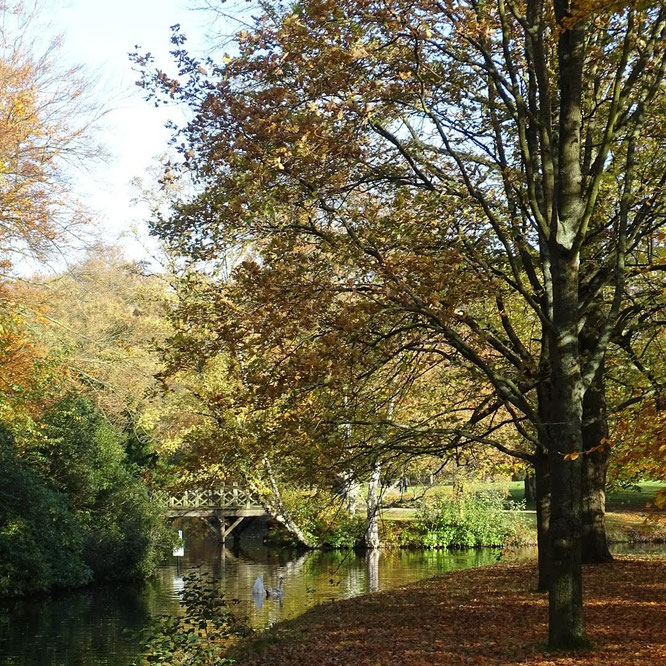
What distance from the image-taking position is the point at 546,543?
11898mm

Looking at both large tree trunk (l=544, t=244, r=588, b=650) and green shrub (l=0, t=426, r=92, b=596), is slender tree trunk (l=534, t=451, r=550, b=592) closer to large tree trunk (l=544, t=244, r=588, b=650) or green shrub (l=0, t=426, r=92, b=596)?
large tree trunk (l=544, t=244, r=588, b=650)

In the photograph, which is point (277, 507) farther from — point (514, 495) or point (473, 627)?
point (514, 495)

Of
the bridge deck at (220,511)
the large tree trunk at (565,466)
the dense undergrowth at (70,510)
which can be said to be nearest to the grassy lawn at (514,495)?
the bridge deck at (220,511)

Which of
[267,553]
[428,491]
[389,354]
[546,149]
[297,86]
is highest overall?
[297,86]

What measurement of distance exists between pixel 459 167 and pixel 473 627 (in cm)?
541

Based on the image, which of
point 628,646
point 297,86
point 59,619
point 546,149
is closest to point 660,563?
point 628,646

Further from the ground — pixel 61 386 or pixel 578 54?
pixel 578 54

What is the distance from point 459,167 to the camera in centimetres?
988

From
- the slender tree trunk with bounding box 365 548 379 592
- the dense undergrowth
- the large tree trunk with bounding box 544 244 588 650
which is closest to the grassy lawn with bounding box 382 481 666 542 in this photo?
the slender tree trunk with bounding box 365 548 379 592

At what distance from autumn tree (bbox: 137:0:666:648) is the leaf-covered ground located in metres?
0.74

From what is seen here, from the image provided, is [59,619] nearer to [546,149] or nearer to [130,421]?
[546,149]

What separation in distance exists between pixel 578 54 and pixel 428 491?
2391 cm

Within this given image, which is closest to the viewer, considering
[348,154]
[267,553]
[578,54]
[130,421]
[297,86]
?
[578,54]

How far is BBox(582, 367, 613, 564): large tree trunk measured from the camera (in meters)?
13.3
